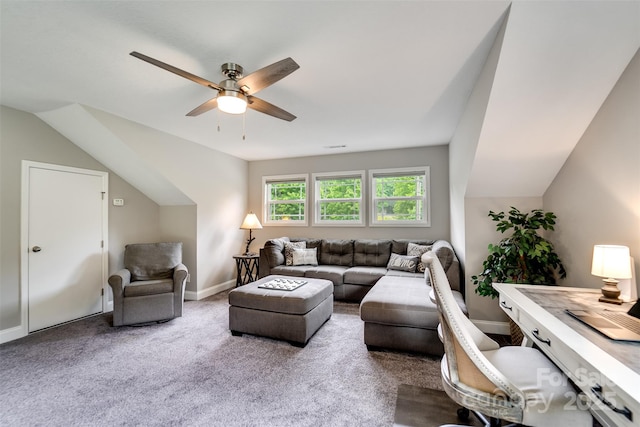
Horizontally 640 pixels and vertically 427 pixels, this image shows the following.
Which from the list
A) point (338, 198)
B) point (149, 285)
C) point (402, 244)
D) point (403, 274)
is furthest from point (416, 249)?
point (149, 285)

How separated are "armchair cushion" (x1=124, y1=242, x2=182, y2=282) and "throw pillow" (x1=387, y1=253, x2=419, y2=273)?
3.23m

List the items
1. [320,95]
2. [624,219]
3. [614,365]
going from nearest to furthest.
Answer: [614,365] → [624,219] → [320,95]

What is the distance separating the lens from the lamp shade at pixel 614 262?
164cm

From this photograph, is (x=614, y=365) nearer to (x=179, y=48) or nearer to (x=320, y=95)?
(x=320, y=95)

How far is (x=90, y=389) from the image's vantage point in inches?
80.6

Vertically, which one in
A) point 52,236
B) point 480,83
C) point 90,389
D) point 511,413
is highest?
point 480,83

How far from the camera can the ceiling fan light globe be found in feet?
6.72

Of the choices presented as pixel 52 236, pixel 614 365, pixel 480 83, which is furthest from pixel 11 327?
pixel 480 83

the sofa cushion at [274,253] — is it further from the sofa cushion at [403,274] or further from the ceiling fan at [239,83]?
the ceiling fan at [239,83]

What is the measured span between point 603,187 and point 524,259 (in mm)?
865

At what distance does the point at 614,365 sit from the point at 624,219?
57.1 inches

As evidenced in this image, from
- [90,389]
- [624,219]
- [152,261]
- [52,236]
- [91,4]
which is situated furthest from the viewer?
[152,261]

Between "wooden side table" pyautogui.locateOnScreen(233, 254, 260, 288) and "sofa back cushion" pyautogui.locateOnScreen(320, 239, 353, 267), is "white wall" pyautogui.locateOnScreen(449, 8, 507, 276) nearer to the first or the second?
"sofa back cushion" pyautogui.locateOnScreen(320, 239, 353, 267)

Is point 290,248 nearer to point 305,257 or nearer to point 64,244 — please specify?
point 305,257
